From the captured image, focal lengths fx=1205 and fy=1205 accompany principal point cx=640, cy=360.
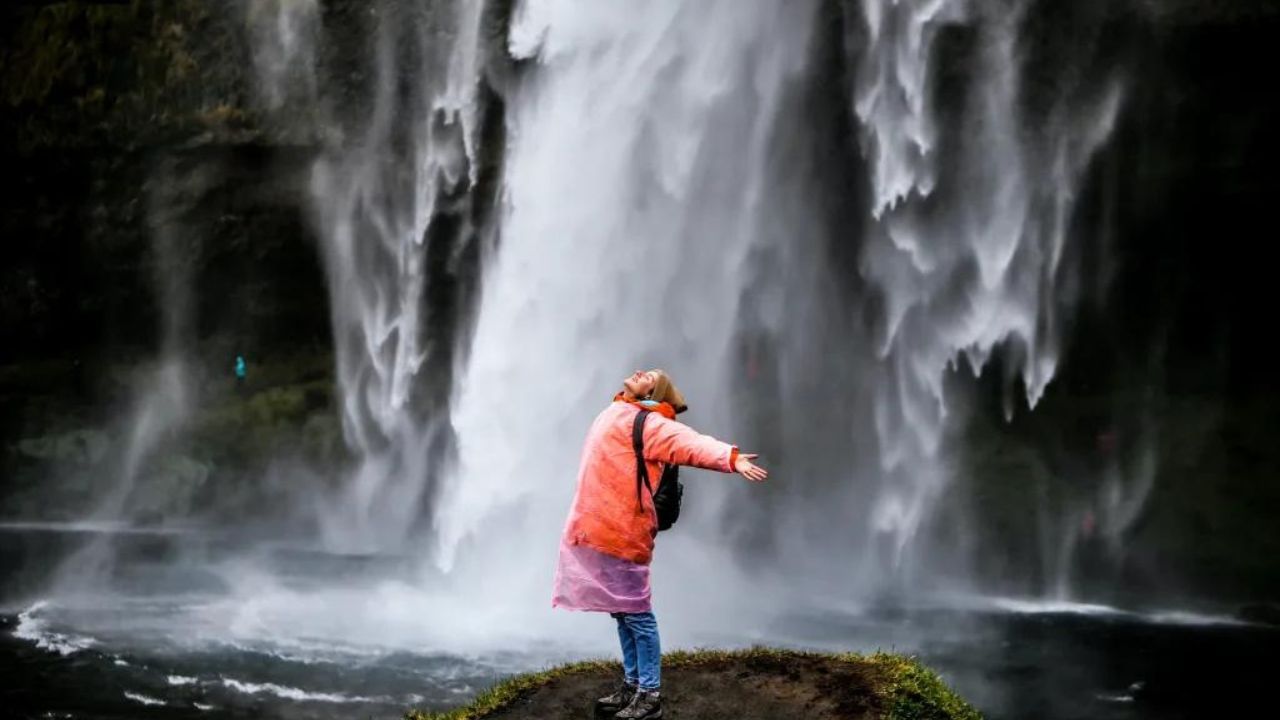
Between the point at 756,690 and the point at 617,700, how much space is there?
100cm

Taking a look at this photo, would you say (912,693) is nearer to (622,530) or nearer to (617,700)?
(617,700)

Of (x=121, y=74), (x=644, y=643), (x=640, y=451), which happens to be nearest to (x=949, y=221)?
(x=121, y=74)

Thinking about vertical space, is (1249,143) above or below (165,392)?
above

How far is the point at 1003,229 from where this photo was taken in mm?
20703

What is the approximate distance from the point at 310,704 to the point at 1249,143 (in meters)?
17.6

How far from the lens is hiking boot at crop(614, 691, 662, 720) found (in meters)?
7.02

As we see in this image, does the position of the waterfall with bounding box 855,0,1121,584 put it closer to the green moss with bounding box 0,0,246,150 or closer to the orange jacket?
the green moss with bounding box 0,0,246,150

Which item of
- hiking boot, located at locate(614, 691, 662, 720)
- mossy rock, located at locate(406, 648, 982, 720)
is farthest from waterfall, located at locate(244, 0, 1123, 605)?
hiking boot, located at locate(614, 691, 662, 720)

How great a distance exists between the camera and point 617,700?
729 centimetres

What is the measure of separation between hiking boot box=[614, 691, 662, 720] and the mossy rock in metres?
0.29

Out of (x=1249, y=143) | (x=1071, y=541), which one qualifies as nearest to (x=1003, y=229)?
(x=1249, y=143)

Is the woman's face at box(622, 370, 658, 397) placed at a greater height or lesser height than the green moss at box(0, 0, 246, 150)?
lesser

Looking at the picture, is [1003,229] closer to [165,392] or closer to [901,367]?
[901,367]

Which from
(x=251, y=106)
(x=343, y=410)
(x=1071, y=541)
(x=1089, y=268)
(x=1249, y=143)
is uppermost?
(x=251, y=106)
